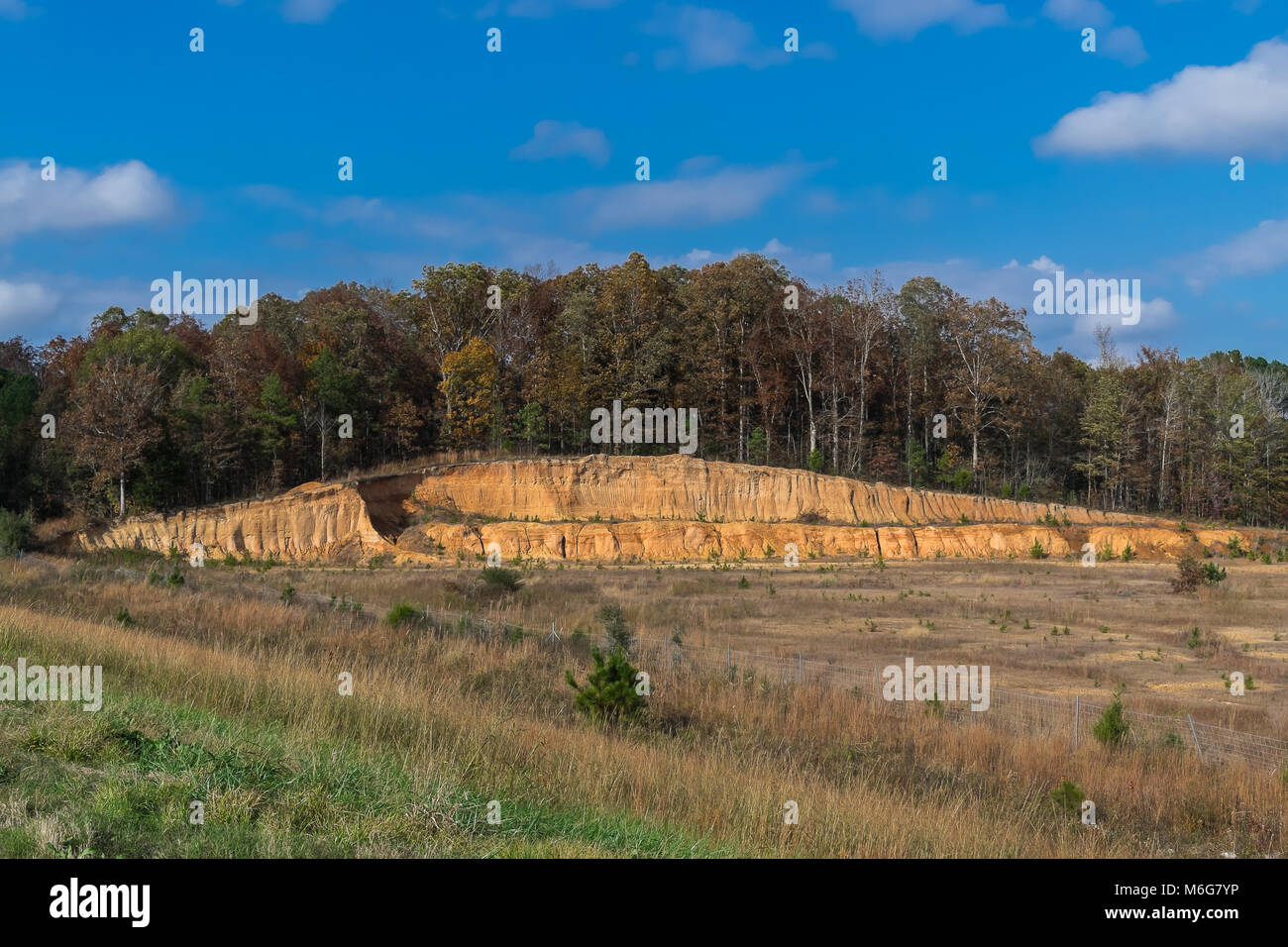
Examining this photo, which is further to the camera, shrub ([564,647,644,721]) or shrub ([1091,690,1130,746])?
shrub ([1091,690,1130,746])

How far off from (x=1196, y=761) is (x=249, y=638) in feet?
49.5

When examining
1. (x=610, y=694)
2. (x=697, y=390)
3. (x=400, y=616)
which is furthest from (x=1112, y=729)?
(x=697, y=390)

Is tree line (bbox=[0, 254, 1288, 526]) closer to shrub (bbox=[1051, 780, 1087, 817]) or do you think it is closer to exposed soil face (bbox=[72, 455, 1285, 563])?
exposed soil face (bbox=[72, 455, 1285, 563])

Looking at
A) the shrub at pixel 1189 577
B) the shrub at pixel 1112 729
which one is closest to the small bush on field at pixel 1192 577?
the shrub at pixel 1189 577

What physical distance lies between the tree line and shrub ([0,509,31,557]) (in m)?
11.3

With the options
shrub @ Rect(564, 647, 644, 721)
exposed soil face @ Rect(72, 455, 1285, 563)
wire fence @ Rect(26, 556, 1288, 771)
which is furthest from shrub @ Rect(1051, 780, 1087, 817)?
exposed soil face @ Rect(72, 455, 1285, 563)

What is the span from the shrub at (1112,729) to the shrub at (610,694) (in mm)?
6921

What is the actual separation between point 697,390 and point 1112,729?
53.2m

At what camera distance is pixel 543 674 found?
51.6 feet

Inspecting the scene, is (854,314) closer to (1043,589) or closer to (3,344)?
(1043,589)

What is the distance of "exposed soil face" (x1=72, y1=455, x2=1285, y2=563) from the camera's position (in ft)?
166
